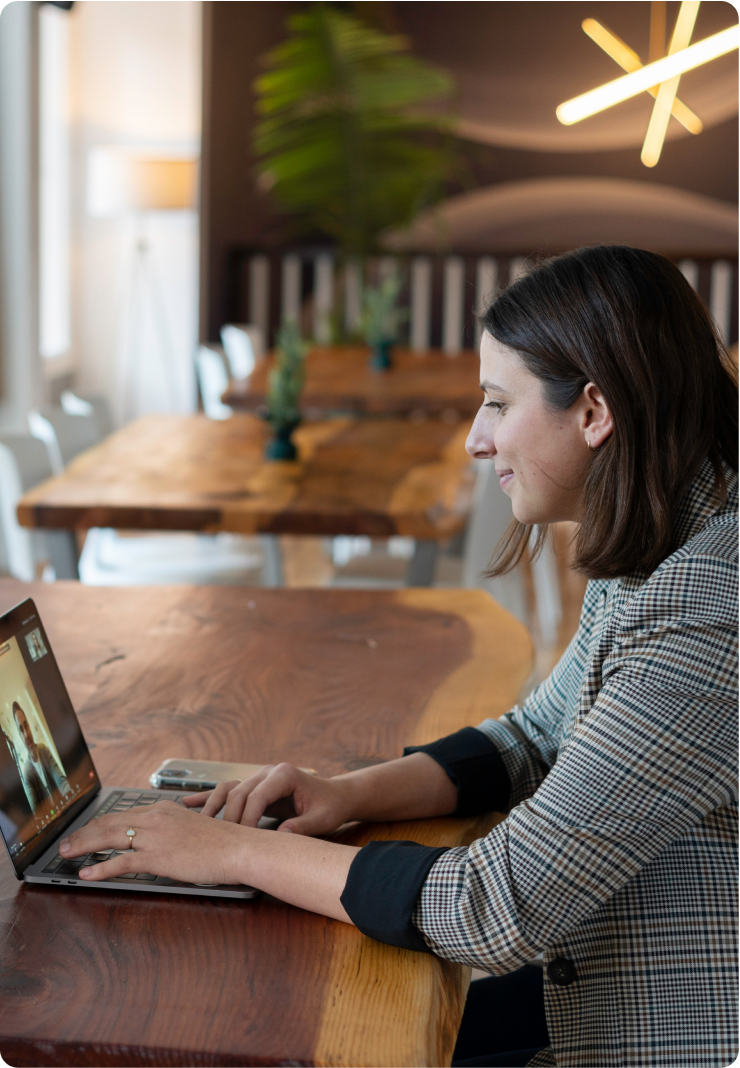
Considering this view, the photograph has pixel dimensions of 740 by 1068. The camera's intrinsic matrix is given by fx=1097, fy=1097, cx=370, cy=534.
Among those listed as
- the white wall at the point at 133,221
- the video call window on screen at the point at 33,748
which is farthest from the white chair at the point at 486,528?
the white wall at the point at 133,221

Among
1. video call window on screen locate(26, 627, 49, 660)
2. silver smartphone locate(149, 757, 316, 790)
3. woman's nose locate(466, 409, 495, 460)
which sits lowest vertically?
silver smartphone locate(149, 757, 316, 790)

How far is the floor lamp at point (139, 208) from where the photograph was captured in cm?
584

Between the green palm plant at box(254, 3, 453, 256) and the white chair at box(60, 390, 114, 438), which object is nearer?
the white chair at box(60, 390, 114, 438)

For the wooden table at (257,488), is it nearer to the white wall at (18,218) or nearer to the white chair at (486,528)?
the white chair at (486,528)

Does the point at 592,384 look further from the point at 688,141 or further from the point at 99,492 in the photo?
the point at 688,141

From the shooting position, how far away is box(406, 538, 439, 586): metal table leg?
2414mm

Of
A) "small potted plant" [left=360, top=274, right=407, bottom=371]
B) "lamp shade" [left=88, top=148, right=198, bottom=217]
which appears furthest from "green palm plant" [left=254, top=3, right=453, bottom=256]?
"small potted plant" [left=360, top=274, right=407, bottom=371]

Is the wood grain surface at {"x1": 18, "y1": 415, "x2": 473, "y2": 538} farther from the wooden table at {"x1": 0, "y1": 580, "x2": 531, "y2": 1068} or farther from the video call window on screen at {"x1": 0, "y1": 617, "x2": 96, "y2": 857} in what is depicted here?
the video call window on screen at {"x1": 0, "y1": 617, "x2": 96, "y2": 857}

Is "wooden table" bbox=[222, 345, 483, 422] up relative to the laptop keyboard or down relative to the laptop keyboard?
down

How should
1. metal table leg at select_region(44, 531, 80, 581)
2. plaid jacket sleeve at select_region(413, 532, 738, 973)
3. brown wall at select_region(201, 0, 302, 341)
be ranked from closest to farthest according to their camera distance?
1. plaid jacket sleeve at select_region(413, 532, 738, 973)
2. metal table leg at select_region(44, 531, 80, 581)
3. brown wall at select_region(201, 0, 302, 341)

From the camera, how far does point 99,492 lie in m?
2.33

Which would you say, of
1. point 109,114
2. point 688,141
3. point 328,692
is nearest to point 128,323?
point 109,114

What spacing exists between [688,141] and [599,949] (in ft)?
20.7

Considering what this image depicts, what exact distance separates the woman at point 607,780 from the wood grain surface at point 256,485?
117cm
